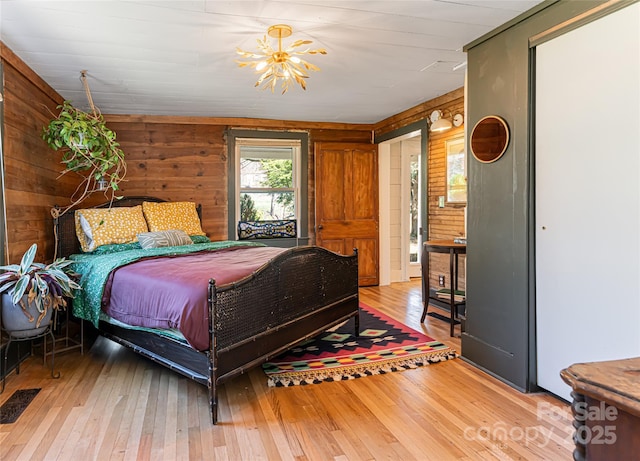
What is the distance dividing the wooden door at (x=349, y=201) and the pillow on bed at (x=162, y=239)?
6.98ft

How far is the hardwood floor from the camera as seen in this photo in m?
1.98

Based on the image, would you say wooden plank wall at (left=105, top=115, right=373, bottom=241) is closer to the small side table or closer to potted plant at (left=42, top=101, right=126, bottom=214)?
potted plant at (left=42, top=101, right=126, bottom=214)

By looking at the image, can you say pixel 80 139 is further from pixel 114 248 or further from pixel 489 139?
pixel 489 139

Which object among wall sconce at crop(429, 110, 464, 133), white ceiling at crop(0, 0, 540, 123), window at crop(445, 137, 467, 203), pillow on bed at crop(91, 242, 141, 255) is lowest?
pillow on bed at crop(91, 242, 141, 255)

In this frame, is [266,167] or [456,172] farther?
[266,167]

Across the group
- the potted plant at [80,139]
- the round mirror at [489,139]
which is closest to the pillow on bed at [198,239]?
the potted plant at [80,139]

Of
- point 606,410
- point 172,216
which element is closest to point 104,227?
point 172,216

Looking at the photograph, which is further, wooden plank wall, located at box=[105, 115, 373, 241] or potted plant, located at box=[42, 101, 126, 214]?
wooden plank wall, located at box=[105, 115, 373, 241]

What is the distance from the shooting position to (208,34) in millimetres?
2846

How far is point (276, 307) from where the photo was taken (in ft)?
8.89

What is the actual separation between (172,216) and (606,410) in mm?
4506

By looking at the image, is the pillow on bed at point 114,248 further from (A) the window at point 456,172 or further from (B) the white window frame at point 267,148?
(A) the window at point 456,172

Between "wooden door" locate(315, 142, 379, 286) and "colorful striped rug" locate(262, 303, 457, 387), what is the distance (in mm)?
2030

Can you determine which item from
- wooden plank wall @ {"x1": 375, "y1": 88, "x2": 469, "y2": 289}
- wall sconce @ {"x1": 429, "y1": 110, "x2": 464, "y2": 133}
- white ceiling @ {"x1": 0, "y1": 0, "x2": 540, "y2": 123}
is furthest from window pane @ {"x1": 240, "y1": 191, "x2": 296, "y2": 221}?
wall sconce @ {"x1": 429, "y1": 110, "x2": 464, "y2": 133}
